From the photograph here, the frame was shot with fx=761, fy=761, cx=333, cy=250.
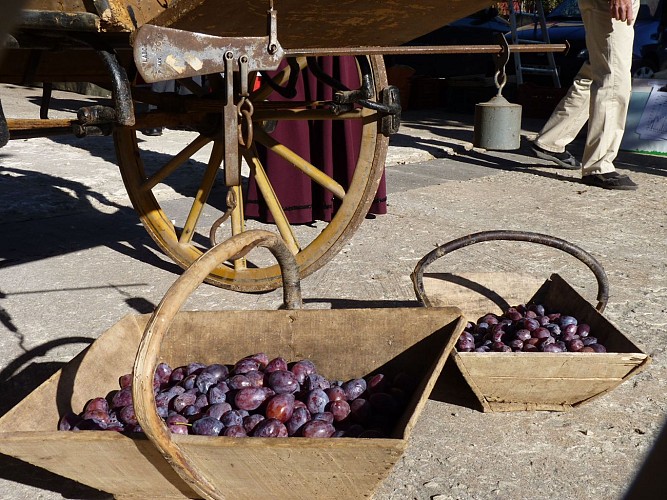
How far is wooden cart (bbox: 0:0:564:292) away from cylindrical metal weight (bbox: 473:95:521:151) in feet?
7.51

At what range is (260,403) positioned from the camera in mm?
1615

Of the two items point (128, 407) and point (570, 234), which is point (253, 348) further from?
point (570, 234)

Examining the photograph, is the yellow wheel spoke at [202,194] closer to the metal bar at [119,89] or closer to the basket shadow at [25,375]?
the basket shadow at [25,375]

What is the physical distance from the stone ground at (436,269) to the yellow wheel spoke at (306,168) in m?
0.39

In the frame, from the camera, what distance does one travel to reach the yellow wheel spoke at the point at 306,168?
8.74 ft

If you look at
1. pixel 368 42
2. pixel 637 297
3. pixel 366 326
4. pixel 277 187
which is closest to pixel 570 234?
pixel 637 297

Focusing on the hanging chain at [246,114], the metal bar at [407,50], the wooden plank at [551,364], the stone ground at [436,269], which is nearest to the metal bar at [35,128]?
the stone ground at [436,269]

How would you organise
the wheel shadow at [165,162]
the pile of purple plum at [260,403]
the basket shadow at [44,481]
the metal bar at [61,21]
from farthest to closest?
the wheel shadow at [165,162] < the metal bar at [61,21] < the basket shadow at [44,481] < the pile of purple plum at [260,403]

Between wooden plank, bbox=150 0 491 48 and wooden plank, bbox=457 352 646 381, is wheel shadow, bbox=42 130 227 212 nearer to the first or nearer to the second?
wooden plank, bbox=150 0 491 48

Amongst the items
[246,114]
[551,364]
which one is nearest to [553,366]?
[551,364]

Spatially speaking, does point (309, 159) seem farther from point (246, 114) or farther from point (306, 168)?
point (246, 114)

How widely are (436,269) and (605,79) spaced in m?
2.17

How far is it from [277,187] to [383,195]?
535mm

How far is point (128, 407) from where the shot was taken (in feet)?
5.19
